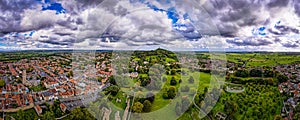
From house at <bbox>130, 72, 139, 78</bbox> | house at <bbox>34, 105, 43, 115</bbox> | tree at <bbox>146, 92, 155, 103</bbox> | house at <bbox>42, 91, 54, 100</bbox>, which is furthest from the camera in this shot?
house at <bbox>42, 91, 54, 100</bbox>

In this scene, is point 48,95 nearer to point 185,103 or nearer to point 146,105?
point 146,105

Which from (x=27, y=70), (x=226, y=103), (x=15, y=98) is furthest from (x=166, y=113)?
(x=27, y=70)

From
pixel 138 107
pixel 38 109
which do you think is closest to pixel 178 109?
pixel 138 107

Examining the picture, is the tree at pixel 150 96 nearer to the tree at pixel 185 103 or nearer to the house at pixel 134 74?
the tree at pixel 185 103

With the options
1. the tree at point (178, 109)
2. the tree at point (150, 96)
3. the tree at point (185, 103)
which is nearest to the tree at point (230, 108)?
the tree at point (185, 103)

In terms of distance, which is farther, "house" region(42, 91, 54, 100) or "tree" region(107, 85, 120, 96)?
"house" region(42, 91, 54, 100)

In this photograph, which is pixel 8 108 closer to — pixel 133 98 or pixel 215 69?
pixel 133 98

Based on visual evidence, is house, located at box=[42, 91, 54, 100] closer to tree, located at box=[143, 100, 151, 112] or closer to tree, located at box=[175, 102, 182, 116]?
tree, located at box=[143, 100, 151, 112]

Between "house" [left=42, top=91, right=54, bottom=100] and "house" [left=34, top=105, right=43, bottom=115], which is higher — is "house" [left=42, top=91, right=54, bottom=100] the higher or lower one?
the higher one

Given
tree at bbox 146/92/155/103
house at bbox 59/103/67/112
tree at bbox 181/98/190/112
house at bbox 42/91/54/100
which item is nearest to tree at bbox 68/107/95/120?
house at bbox 59/103/67/112

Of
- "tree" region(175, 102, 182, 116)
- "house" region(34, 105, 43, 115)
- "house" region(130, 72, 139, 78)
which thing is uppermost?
"house" region(130, 72, 139, 78)

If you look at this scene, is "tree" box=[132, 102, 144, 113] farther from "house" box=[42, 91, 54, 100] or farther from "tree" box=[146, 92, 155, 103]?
"house" box=[42, 91, 54, 100]

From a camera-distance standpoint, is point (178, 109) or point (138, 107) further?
point (178, 109)

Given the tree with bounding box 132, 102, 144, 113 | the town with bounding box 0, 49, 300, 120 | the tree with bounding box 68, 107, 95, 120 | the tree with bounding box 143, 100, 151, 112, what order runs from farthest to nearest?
the town with bounding box 0, 49, 300, 120
the tree with bounding box 143, 100, 151, 112
the tree with bounding box 132, 102, 144, 113
the tree with bounding box 68, 107, 95, 120
